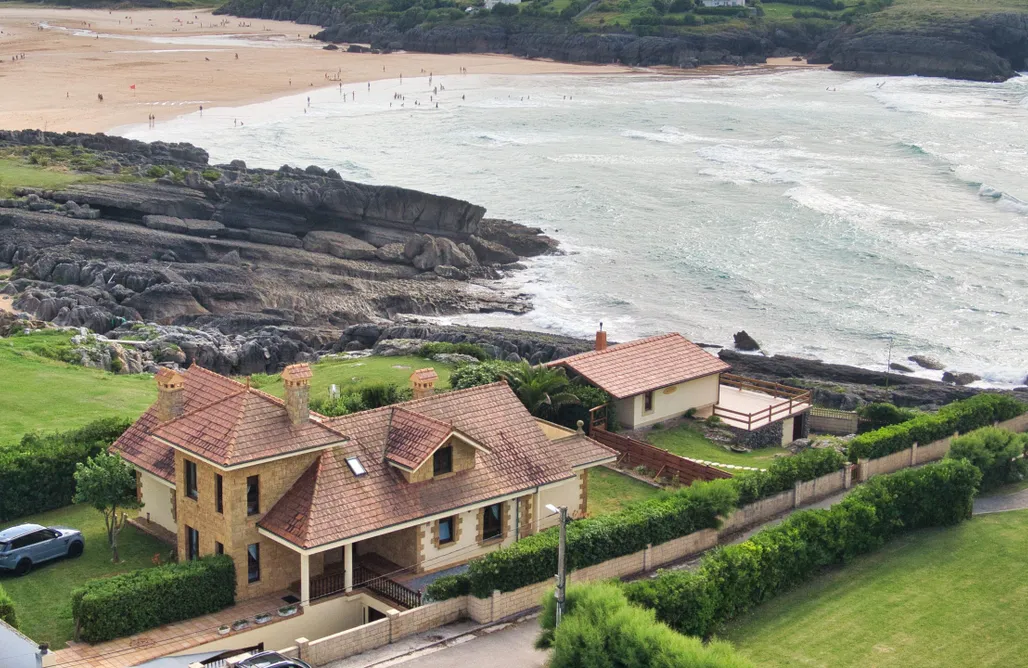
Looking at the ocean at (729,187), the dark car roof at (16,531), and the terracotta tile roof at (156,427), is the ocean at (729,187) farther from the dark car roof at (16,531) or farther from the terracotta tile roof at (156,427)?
the dark car roof at (16,531)

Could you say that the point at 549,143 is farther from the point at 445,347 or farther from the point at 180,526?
the point at 180,526

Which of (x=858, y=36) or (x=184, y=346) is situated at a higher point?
(x=858, y=36)

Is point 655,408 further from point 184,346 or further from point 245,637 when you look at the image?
point 184,346

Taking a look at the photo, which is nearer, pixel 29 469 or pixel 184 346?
pixel 29 469

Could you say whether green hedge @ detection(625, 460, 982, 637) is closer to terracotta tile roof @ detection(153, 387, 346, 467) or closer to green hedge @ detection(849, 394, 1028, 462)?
green hedge @ detection(849, 394, 1028, 462)

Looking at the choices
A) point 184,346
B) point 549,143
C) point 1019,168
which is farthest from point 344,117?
point 184,346

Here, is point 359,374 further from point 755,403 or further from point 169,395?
point 169,395

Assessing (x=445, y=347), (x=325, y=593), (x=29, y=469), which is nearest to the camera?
(x=325, y=593)

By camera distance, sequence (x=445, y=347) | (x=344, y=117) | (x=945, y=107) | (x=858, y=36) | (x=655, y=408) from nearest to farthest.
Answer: (x=655, y=408), (x=445, y=347), (x=344, y=117), (x=945, y=107), (x=858, y=36)
